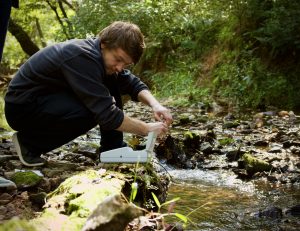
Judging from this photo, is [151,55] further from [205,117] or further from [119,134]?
[119,134]

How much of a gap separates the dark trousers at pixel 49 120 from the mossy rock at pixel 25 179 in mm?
402

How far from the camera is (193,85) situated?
10758 millimetres

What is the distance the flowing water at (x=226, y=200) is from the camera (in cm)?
290

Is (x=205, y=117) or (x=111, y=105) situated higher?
(x=111, y=105)

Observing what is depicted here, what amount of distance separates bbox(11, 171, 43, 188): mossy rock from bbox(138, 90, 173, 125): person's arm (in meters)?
0.99

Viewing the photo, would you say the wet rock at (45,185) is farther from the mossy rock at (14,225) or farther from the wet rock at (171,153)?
the wet rock at (171,153)

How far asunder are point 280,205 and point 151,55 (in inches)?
394

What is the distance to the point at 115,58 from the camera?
9.41ft

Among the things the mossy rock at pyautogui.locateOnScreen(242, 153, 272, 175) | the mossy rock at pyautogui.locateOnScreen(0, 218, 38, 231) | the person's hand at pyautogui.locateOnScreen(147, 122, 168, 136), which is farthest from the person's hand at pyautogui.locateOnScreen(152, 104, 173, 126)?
the mossy rock at pyautogui.locateOnScreen(0, 218, 38, 231)

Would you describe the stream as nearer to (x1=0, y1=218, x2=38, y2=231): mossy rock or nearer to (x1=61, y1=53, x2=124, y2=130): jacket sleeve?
(x1=61, y1=53, x2=124, y2=130): jacket sleeve

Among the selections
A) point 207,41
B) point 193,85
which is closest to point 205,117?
point 193,85

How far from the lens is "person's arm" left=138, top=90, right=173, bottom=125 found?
3.21 meters

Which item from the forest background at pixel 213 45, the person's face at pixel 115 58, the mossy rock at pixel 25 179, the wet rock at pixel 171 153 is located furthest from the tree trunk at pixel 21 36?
the mossy rock at pixel 25 179

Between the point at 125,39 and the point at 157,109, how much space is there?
0.70 meters
